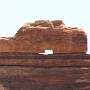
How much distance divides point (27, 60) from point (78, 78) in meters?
3.67

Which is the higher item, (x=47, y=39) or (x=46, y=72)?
(x=47, y=39)

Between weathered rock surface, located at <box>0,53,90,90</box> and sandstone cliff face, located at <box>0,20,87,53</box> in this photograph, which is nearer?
weathered rock surface, located at <box>0,53,90,90</box>

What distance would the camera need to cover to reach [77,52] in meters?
21.1

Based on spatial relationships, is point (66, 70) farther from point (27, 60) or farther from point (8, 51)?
point (8, 51)

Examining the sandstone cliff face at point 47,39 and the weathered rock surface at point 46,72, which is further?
the sandstone cliff face at point 47,39

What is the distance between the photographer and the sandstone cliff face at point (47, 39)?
21000 mm

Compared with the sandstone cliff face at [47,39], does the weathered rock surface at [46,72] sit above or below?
below

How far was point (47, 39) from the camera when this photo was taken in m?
21.2

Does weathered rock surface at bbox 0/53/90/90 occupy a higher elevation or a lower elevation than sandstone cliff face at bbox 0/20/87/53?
lower

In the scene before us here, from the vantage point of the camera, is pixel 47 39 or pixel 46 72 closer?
pixel 46 72

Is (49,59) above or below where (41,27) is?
below

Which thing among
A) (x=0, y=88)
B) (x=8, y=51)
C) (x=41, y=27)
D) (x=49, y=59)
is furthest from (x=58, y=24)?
(x=0, y=88)

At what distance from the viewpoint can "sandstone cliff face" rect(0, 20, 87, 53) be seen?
21000 mm

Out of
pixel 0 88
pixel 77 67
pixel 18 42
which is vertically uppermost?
pixel 18 42
